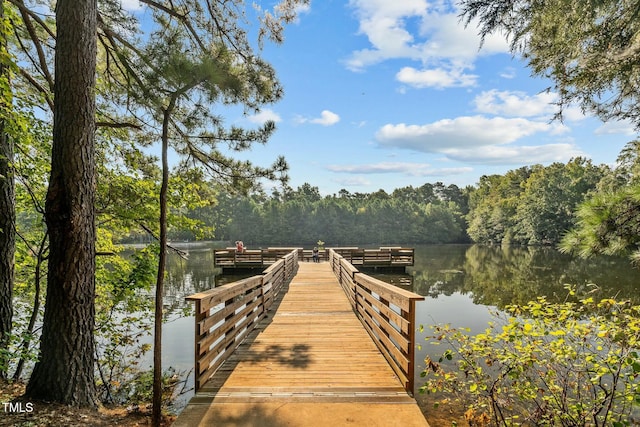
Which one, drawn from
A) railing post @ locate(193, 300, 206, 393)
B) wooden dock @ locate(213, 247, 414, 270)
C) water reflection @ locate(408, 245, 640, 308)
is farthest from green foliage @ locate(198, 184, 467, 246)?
railing post @ locate(193, 300, 206, 393)

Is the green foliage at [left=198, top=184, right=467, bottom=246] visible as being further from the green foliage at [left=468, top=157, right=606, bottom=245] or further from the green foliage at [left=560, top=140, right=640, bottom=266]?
the green foliage at [left=560, top=140, right=640, bottom=266]

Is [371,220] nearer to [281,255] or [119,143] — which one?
[281,255]

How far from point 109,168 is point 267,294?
365cm

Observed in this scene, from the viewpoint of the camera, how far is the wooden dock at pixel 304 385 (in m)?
2.82

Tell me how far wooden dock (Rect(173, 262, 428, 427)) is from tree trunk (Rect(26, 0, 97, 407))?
52.3 inches

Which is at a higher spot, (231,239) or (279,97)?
(279,97)

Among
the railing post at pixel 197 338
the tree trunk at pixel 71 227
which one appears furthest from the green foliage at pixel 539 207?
the tree trunk at pixel 71 227

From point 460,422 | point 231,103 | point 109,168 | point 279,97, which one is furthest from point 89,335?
point 460,422

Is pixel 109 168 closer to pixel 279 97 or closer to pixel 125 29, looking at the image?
pixel 125 29

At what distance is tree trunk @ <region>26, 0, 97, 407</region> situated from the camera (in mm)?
3367

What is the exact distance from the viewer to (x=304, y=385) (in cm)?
345

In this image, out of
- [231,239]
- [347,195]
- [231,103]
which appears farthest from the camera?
[347,195]

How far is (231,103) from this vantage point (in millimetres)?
5199

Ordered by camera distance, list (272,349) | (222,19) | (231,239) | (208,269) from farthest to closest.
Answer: (231,239) → (208,269) → (222,19) → (272,349)
